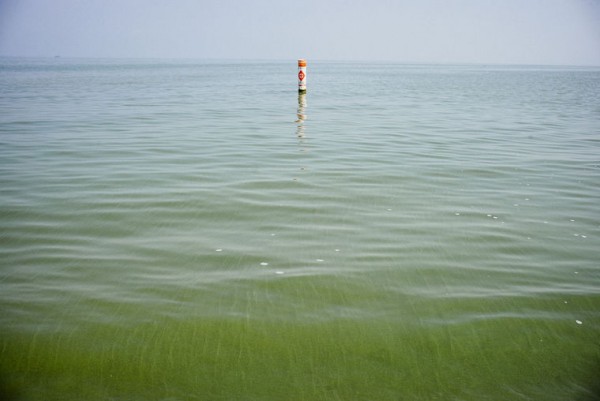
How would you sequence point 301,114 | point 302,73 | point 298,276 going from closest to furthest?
point 298,276, point 301,114, point 302,73

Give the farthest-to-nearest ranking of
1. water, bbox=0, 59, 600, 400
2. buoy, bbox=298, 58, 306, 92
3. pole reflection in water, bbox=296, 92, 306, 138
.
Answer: buoy, bbox=298, 58, 306, 92 → pole reflection in water, bbox=296, 92, 306, 138 → water, bbox=0, 59, 600, 400

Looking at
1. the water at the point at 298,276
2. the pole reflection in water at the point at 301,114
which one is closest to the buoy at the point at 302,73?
the pole reflection in water at the point at 301,114

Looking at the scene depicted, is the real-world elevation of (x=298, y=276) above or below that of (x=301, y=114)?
below

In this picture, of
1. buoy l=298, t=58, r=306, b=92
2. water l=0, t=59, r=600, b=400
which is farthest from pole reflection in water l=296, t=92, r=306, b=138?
water l=0, t=59, r=600, b=400

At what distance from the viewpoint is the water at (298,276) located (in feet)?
8.51

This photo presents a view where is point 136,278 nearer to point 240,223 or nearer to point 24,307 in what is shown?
point 24,307

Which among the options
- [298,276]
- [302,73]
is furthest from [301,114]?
[298,276]

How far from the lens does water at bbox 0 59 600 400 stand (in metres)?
2.59

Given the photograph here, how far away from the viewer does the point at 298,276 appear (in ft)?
12.2

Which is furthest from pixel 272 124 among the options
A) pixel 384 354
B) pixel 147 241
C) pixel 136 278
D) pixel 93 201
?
pixel 384 354

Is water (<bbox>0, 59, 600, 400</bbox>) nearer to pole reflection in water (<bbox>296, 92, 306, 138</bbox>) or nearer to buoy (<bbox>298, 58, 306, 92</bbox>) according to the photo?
pole reflection in water (<bbox>296, 92, 306, 138</bbox>)

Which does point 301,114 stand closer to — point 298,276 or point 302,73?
point 302,73

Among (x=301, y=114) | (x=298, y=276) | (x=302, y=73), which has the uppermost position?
(x=302, y=73)

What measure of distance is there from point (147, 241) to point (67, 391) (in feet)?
6.69
